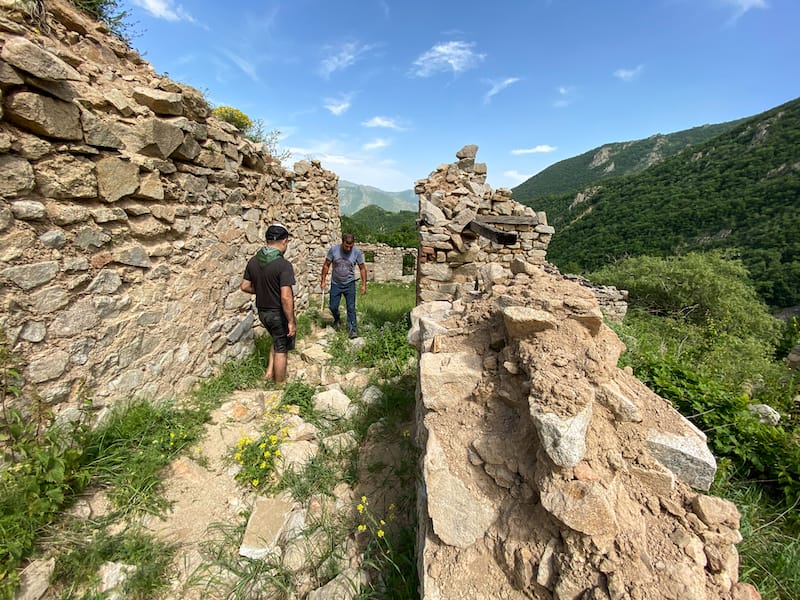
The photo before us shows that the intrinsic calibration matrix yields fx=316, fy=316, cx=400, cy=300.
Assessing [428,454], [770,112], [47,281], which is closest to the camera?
[428,454]

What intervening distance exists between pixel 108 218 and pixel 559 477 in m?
3.62

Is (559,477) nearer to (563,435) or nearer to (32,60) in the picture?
(563,435)

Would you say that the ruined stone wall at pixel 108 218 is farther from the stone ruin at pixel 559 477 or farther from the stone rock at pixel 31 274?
the stone ruin at pixel 559 477

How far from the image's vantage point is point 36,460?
198 cm

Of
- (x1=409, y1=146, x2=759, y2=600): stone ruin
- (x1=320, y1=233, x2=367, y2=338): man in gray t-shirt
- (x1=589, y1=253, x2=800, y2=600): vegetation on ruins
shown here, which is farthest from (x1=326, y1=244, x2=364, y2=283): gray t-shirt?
(x1=589, y1=253, x2=800, y2=600): vegetation on ruins

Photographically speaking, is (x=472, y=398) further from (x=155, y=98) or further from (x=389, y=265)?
(x=389, y=265)

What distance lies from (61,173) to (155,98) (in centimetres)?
114

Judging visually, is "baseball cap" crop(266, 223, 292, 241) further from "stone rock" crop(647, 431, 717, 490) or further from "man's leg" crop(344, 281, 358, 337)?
"stone rock" crop(647, 431, 717, 490)

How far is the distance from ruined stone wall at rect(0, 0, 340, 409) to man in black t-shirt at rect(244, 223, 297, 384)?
0.59 metres

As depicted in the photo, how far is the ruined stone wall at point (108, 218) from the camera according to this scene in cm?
207

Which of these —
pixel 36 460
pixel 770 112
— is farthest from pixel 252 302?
pixel 770 112

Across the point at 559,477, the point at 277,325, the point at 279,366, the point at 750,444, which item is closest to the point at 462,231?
the point at 277,325

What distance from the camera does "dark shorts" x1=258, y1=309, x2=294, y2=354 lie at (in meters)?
3.74

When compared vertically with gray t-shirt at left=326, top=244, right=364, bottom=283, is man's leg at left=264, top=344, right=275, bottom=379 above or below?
below
